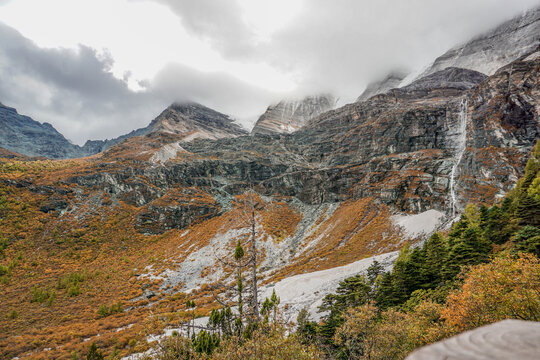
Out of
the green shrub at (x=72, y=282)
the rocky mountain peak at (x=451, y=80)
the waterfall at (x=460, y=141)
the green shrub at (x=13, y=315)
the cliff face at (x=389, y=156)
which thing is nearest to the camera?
the green shrub at (x=13, y=315)

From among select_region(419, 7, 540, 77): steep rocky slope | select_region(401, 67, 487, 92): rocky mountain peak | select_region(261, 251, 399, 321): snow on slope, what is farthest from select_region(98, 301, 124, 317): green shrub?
select_region(419, 7, 540, 77): steep rocky slope

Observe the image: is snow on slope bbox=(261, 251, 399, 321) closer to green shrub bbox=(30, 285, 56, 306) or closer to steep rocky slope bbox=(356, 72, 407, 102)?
green shrub bbox=(30, 285, 56, 306)

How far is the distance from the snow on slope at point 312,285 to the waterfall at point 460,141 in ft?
94.0

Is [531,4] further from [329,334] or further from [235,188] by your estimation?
[329,334]

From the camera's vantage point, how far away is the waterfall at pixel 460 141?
56403 millimetres

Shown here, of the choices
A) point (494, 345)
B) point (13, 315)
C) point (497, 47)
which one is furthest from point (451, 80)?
point (13, 315)

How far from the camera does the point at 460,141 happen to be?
229 feet

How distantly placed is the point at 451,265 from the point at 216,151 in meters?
104

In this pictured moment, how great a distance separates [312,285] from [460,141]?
6753 cm

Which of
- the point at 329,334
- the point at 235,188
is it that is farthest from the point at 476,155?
the point at 235,188

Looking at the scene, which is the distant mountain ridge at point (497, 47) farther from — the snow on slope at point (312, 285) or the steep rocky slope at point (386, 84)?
the snow on slope at point (312, 285)

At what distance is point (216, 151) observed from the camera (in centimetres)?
11212

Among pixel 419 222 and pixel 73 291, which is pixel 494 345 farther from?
pixel 419 222

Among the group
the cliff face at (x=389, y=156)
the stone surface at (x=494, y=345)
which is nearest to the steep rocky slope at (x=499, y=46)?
the cliff face at (x=389, y=156)
